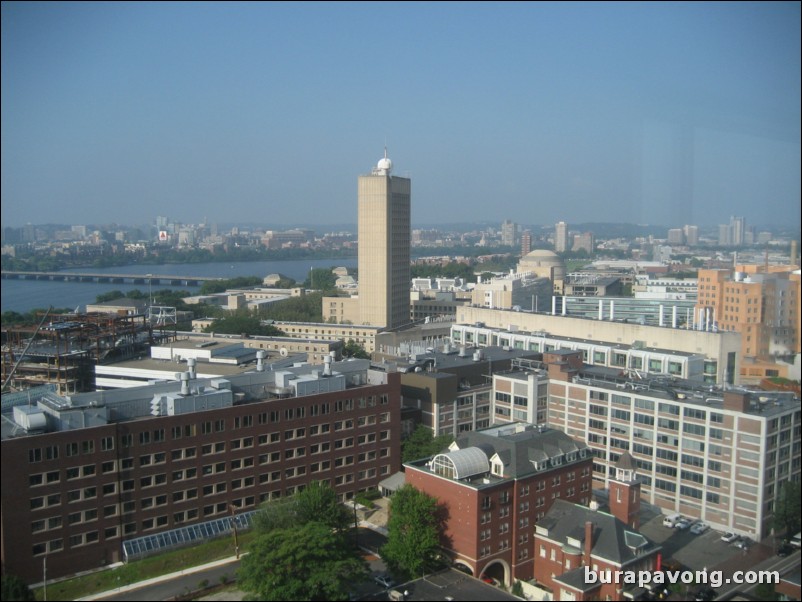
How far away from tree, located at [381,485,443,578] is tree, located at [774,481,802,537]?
3204mm

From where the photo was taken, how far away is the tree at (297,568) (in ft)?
16.7

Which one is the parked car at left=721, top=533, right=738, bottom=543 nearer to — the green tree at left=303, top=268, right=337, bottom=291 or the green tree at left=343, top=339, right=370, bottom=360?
the green tree at left=343, top=339, right=370, bottom=360

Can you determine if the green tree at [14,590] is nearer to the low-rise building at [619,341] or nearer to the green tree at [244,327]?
the low-rise building at [619,341]

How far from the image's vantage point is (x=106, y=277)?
19703 millimetres

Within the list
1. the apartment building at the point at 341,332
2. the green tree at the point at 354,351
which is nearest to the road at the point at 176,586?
the green tree at the point at 354,351

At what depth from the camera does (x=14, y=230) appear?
832cm

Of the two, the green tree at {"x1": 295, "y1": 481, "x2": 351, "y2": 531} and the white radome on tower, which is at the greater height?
the white radome on tower

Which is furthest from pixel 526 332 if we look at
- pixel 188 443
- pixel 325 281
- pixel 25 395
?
pixel 325 281

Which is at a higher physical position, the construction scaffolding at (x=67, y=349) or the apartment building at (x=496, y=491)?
the construction scaffolding at (x=67, y=349)

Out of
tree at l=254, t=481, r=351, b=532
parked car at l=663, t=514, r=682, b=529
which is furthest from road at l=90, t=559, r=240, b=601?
parked car at l=663, t=514, r=682, b=529

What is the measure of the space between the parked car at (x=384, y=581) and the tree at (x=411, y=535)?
8 cm

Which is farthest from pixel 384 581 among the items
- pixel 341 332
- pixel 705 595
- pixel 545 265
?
pixel 545 265

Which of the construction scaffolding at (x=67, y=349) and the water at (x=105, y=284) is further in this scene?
the water at (x=105, y=284)

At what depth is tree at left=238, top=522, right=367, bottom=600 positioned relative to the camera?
508 cm
